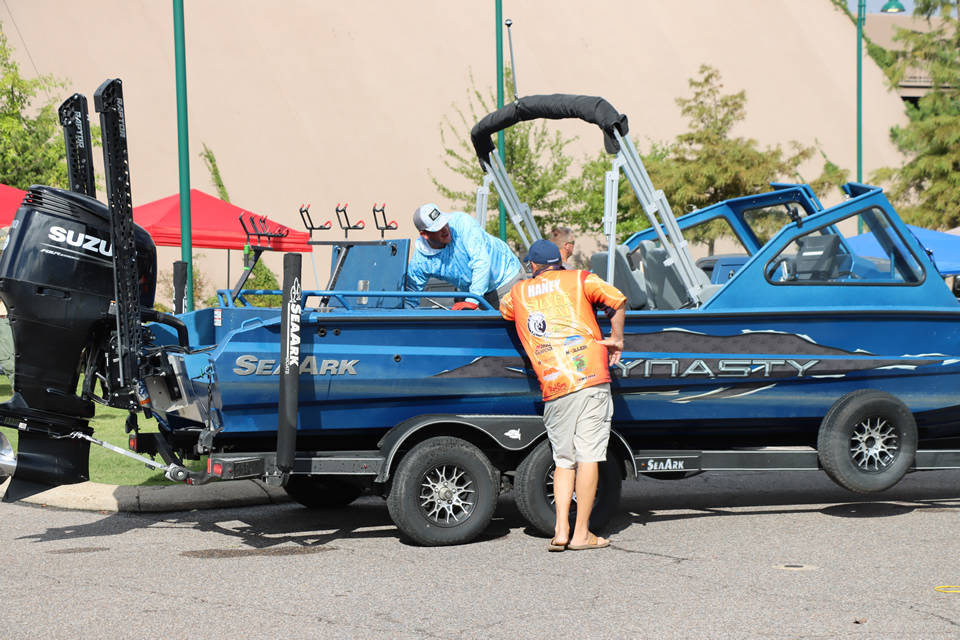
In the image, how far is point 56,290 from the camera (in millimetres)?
5641

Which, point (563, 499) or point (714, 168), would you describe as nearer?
point (563, 499)

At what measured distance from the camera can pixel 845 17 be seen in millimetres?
49938

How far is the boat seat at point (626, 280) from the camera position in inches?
272

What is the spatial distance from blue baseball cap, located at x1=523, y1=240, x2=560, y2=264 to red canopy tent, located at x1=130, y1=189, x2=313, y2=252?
6.43 meters

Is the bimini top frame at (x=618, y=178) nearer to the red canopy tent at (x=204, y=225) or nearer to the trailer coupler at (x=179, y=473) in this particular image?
the trailer coupler at (x=179, y=473)

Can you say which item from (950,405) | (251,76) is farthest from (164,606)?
(251,76)

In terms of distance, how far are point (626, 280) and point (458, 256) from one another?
1.18 m

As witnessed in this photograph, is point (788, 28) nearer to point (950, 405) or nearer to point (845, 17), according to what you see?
point (845, 17)

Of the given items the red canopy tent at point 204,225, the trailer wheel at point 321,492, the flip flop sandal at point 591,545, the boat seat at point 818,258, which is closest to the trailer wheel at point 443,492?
the flip flop sandal at point 591,545

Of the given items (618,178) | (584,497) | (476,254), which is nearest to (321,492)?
(476,254)

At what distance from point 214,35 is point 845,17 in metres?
32.4

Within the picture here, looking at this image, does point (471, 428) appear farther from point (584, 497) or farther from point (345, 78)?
point (345, 78)

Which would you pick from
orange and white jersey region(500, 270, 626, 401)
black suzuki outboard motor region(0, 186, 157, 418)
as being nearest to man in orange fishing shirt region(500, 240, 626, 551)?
orange and white jersey region(500, 270, 626, 401)

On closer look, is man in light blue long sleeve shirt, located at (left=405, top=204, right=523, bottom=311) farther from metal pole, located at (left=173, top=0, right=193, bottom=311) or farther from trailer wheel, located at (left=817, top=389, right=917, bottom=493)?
metal pole, located at (left=173, top=0, right=193, bottom=311)
